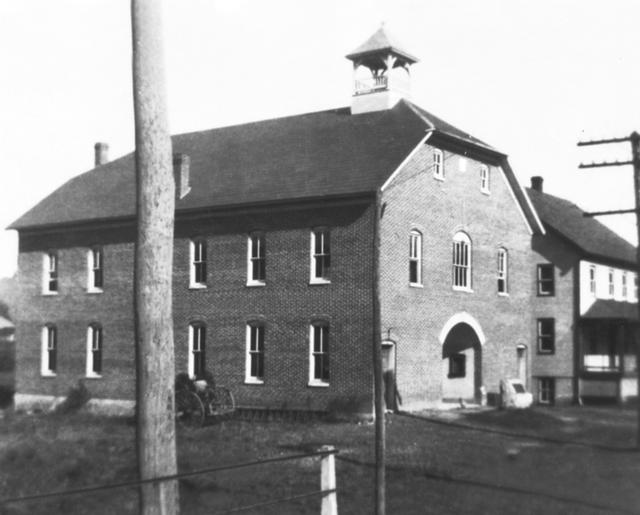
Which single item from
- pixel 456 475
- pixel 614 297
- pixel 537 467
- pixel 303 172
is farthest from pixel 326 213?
pixel 614 297

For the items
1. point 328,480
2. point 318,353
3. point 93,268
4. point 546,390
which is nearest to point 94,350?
point 93,268

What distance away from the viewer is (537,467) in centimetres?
1431

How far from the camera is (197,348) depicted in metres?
31.2

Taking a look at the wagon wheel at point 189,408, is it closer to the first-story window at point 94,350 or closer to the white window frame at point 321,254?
the white window frame at point 321,254

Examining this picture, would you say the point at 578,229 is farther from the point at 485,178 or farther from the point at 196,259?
the point at 196,259

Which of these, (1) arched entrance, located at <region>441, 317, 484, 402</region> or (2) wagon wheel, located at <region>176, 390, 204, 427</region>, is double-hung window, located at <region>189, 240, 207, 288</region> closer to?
(2) wagon wheel, located at <region>176, 390, 204, 427</region>

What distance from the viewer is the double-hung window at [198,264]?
103 feet

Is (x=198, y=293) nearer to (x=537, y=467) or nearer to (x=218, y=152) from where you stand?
(x=218, y=152)

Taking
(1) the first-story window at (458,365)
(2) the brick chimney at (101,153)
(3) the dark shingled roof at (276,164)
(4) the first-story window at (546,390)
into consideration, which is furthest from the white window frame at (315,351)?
(2) the brick chimney at (101,153)

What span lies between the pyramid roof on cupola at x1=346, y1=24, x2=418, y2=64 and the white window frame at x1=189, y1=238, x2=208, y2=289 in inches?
346

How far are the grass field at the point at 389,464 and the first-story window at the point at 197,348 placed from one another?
3.17 m

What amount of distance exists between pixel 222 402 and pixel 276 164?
8255 millimetres

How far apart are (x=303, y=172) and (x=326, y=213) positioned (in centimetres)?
226

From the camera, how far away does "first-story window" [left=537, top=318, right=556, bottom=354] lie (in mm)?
40531
